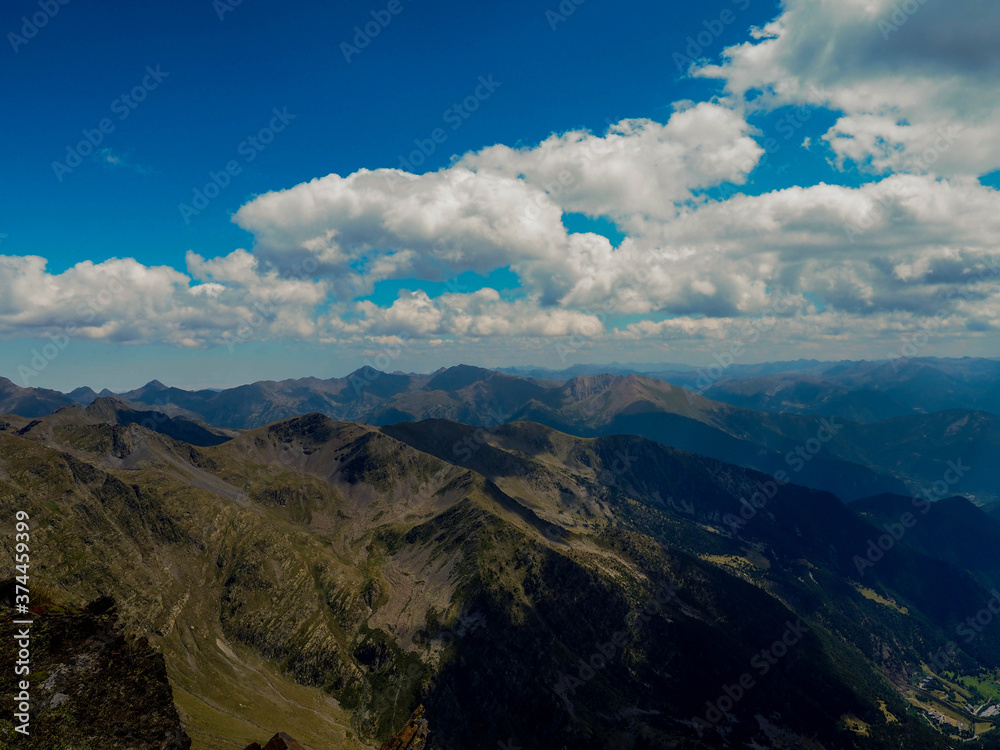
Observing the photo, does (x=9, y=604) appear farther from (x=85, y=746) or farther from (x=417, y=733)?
(x=417, y=733)

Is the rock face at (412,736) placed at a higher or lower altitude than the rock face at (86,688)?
lower

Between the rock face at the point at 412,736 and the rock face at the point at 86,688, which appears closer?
the rock face at the point at 86,688

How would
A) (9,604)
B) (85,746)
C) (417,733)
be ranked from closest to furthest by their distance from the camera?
1. (85,746)
2. (9,604)
3. (417,733)

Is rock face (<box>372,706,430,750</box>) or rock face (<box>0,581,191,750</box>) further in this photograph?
rock face (<box>372,706,430,750</box>)

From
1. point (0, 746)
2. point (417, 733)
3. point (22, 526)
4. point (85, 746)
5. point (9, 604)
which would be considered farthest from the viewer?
point (22, 526)

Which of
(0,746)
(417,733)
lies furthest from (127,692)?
(417,733)

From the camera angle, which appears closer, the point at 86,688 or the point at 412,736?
the point at 86,688

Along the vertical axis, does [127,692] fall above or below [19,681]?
below

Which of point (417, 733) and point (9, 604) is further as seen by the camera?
point (417, 733)

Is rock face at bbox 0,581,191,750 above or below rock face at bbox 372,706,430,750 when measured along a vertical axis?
above

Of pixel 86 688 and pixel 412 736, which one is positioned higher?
pixel 86 688

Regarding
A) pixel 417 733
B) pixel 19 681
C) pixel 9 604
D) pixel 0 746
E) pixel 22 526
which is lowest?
pixel 417 733
